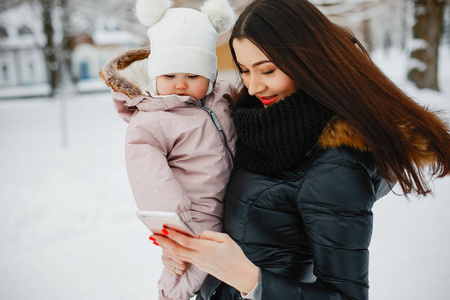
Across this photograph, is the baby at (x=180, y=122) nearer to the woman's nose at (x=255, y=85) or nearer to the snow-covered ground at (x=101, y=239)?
the woman's nose at (x=255, y=85)

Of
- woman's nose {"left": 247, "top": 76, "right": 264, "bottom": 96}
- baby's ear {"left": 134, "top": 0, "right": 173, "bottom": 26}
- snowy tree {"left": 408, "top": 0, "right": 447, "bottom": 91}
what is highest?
baby's ear {"left": 134, "top": 0, "right": 173, "bottom": 26}

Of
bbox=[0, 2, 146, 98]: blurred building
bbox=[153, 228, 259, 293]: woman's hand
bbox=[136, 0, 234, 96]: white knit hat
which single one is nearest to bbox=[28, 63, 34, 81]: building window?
bbox=[0, 2, 146, 98]: blurred building

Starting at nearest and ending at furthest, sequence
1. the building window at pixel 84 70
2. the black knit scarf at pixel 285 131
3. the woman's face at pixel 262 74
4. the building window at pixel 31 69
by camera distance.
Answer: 1. the black knit scarf at pixel 285 131
2. the woman's face at pixel 262 74
3. the building window at pixel 31 69
4. the building window at pixel 84 70

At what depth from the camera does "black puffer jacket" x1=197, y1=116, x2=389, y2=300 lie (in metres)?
1.03

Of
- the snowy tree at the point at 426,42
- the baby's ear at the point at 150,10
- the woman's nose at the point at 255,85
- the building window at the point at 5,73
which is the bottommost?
the building window at the point at 5,73

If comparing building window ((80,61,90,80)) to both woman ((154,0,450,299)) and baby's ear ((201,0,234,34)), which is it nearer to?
baby's ear ((201,0,234,34))

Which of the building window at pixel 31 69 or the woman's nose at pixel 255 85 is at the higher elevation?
the woman's nose at pixel 255 85

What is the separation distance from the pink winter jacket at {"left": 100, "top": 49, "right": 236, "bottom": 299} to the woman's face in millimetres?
307

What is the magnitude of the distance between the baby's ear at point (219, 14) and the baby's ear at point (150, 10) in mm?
206

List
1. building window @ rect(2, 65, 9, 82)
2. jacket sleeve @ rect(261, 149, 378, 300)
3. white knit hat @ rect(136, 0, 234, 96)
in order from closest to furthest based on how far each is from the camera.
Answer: jacket sleeve @ rect(261, 149, 378, 300)
white knit hat @ rect(136, 0, 234, 96)
building window @ rect(2, 65, 9, 82)

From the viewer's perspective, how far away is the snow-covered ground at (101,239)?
10.3ft

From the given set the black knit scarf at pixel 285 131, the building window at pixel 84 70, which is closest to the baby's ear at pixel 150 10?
the black knit scarf at pixel 285 131

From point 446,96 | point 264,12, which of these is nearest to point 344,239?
point 264,12

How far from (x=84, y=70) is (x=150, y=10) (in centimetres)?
3308
